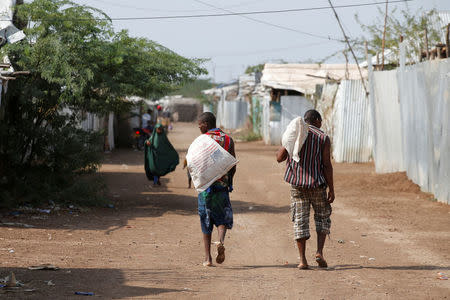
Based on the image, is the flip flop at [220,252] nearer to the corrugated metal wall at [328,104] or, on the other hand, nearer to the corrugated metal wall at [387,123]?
the corrugated metal wall at [387,123]

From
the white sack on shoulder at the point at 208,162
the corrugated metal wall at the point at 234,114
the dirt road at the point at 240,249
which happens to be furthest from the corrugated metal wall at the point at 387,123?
the corrugated metal wall at the point at 234,114

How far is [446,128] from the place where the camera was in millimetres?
11164

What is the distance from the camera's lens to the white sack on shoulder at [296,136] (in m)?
6.72

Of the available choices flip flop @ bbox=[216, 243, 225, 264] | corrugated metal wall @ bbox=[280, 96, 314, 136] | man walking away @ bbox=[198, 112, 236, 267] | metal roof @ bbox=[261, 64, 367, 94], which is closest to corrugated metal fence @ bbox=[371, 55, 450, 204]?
man walking away @ bbox=[198, 112, 236, 267]

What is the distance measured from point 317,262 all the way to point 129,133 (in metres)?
23.0

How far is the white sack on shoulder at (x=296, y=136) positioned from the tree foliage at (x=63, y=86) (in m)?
4.74

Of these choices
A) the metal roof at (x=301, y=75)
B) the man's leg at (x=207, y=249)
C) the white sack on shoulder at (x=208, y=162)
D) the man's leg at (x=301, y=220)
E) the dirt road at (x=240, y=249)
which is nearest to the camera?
the dirt road at (x=240, y=249)

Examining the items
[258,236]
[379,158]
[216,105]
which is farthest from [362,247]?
[216,105]

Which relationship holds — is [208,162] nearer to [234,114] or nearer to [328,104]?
[328,104]

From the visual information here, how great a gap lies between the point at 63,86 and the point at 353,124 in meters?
11.2

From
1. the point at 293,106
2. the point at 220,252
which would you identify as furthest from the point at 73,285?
the point at 293,106

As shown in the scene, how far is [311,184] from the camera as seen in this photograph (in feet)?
22.1

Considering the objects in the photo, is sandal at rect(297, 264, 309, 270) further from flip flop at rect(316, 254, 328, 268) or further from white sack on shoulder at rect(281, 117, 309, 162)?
white sack on shoulder at rect(281, 117, 309, 162)

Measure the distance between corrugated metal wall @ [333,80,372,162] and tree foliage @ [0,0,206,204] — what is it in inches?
353
